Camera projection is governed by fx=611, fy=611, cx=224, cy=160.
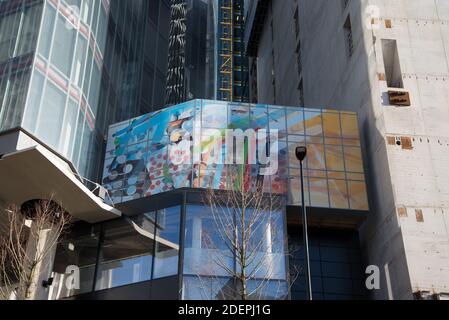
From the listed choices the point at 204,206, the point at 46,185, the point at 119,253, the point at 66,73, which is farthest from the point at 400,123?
the point at 46,185

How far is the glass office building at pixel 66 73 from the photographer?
29656 mm

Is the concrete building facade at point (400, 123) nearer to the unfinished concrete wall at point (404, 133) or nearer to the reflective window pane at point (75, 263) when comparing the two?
the unfinished concrete wall at point (404, 133)

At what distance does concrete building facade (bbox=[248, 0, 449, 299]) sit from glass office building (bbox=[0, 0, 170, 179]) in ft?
48.3

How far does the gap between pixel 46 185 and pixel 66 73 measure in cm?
632

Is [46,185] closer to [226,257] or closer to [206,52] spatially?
[226,257]

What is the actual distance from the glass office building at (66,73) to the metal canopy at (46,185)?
58.1 inches

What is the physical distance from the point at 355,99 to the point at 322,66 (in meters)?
7.93

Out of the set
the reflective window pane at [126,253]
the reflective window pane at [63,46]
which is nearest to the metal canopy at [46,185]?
the reflective window pane at [126,253]

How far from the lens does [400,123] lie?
1237 inches

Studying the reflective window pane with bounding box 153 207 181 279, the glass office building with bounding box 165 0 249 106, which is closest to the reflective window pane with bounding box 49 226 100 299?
the reflective window pane with bounding box 153 207 181 279

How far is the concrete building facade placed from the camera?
28.3 meters
